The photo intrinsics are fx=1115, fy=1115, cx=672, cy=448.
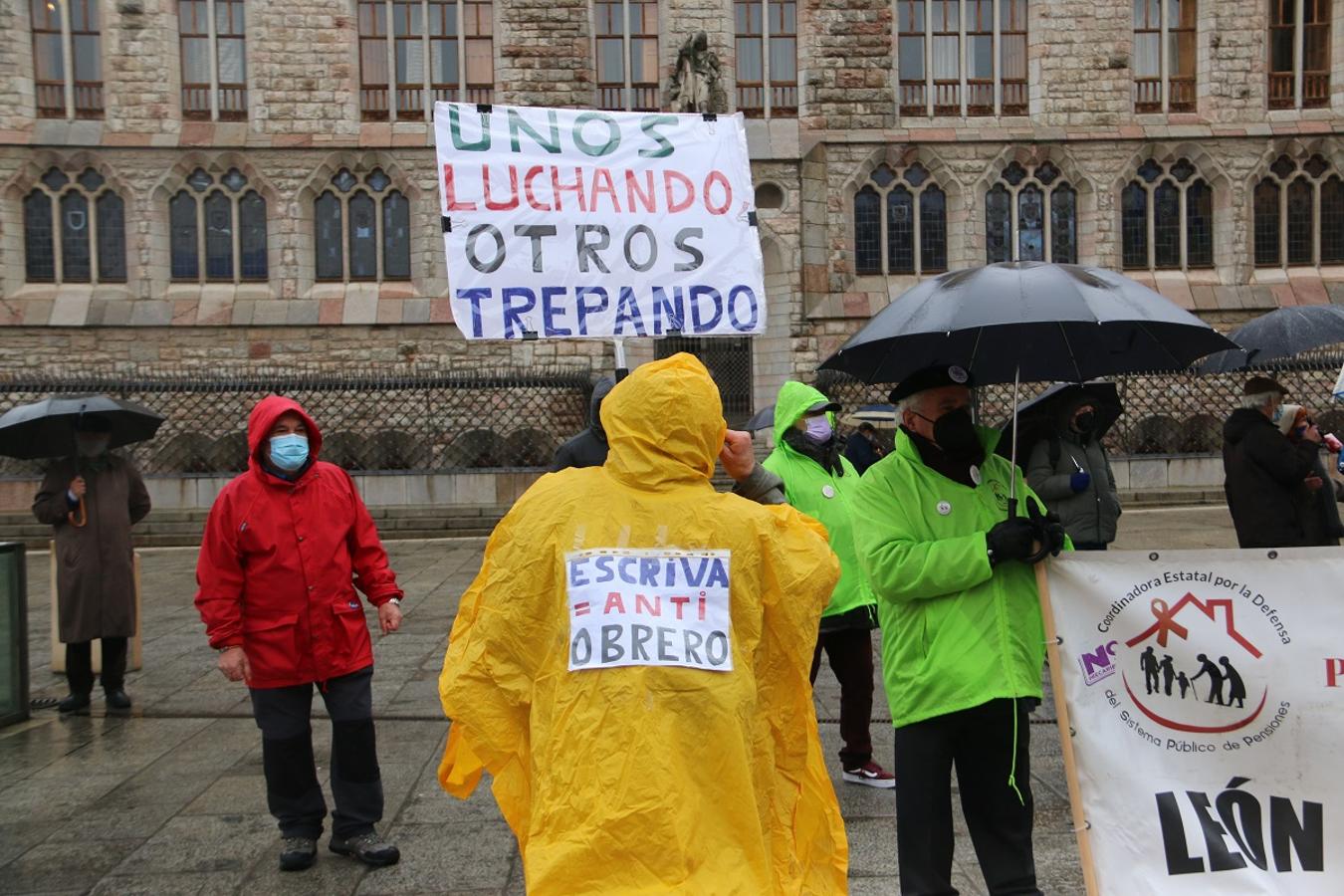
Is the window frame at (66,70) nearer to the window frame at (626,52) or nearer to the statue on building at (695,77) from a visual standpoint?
the window frame at (626,52)

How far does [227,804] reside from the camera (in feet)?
16.6

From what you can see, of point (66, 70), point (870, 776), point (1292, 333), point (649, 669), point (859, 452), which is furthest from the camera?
point (66, 70)

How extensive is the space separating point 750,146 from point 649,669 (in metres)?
21.1

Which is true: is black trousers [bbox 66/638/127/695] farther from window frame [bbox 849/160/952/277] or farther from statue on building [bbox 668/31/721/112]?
window frame [bbox 849/160/952/277]

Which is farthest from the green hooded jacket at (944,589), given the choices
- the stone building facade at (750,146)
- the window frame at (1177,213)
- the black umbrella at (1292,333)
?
the window frame at (1177,213)

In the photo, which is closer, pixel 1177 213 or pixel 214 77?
pixel 214 77

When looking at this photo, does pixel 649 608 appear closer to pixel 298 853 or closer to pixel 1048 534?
pixel 1048 534

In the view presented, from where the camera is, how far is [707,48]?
2195 cm

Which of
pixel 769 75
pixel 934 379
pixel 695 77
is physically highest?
pixel 769 75

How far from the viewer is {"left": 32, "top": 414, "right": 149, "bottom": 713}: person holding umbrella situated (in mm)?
6887

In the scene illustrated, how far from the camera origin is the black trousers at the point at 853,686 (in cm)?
Result: 521

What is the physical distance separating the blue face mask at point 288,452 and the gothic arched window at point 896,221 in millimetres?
19790

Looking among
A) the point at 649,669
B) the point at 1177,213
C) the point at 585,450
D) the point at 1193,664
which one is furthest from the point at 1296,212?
the point at 649,669

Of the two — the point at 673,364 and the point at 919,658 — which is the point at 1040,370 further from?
the point at 673,364
